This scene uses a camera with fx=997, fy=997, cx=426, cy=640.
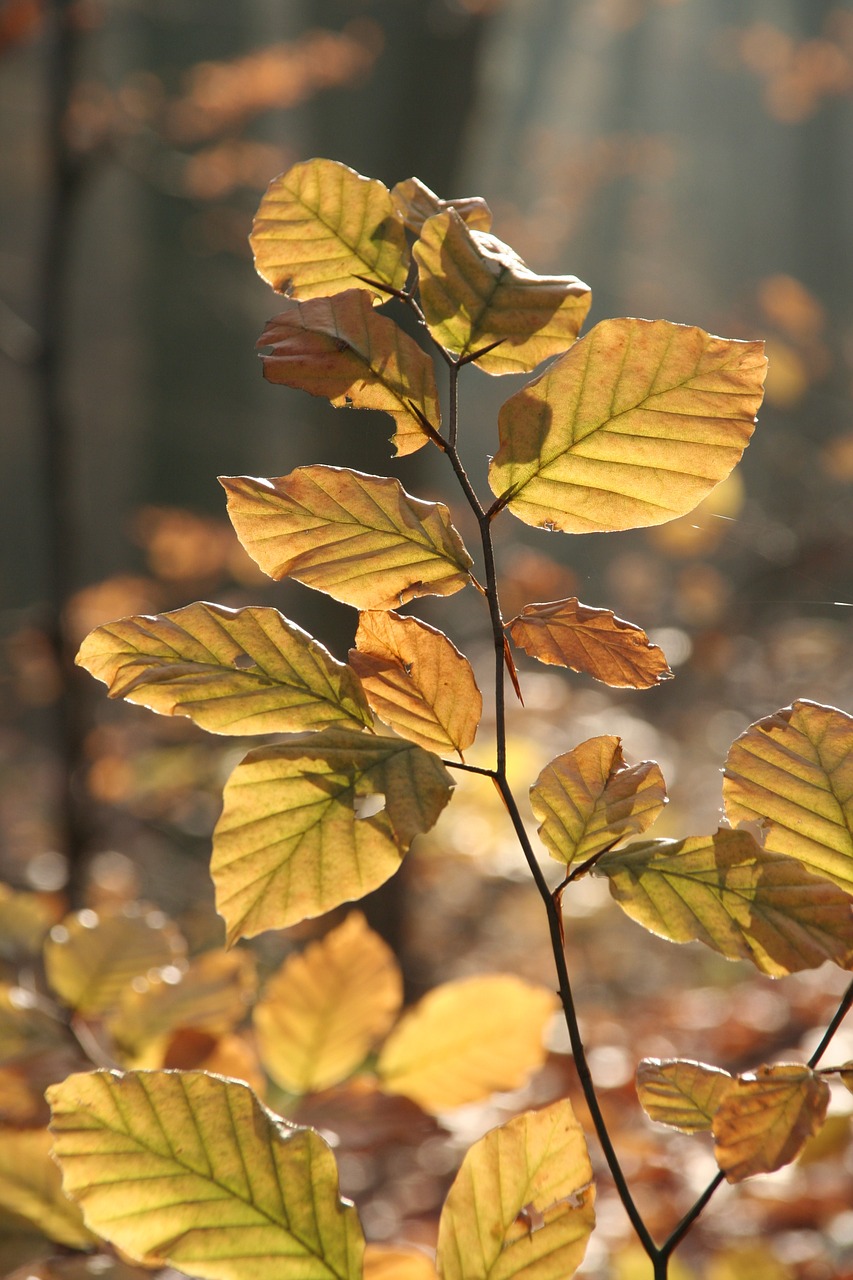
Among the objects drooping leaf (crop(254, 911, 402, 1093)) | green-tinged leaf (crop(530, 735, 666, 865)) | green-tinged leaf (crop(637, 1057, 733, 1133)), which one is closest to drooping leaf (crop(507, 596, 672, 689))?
green-tinged leaf (crop(530, 735, 666, 865))

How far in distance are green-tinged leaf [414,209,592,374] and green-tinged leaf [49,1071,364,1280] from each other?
249 millimetres

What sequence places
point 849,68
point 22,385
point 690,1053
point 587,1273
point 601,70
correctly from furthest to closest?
point 601,70, point 22,385, point 849,68, point 690,1053, point 587,1273

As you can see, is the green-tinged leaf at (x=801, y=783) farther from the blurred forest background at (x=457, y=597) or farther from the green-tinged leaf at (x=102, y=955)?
the green-tinged leaf at (x=102, y=955)

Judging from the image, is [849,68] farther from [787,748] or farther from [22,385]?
[22,385]

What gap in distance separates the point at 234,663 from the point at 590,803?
0.42ft

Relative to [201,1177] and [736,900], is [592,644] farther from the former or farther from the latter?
[201,1177]

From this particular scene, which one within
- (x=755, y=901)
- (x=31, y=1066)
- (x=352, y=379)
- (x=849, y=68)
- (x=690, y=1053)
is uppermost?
(x=849, y=68)

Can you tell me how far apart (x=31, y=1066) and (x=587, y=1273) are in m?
0.50

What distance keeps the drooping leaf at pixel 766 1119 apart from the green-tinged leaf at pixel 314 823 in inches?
4.9

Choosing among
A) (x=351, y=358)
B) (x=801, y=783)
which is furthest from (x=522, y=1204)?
(x=351, y=358)

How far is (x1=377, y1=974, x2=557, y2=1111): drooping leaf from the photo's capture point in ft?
1.77

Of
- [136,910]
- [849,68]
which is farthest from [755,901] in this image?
[849,68]

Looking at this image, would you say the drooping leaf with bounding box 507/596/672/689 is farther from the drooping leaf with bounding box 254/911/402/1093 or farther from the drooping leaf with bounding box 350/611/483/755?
the drooping leaf with bounding box 254/911/402/1093

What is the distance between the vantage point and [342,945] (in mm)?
585
